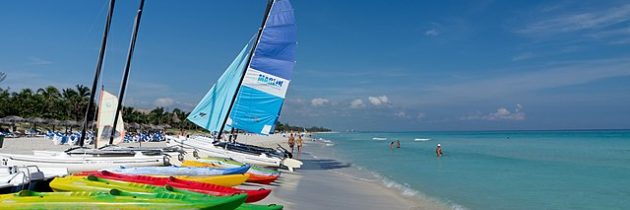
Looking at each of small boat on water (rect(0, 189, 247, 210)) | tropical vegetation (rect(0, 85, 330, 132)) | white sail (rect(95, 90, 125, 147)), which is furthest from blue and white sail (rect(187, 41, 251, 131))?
tropical vegetation (rect(0, 85, 330, 132))

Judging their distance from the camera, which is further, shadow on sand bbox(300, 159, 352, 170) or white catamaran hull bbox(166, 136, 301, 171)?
shadow on sand bbox(300, 159, 352, 170)

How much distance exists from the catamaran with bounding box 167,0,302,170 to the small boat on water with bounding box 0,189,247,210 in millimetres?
12363

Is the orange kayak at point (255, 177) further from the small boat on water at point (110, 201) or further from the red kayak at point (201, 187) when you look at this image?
the small boat on water at point (110, 201)

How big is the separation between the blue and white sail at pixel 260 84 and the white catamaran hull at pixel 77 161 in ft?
19.9

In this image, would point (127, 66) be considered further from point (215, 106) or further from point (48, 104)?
point (48, 104)

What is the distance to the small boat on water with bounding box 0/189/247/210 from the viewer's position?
6152mm

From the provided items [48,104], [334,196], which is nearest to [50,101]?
[48,104]

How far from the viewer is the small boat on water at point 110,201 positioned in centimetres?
615

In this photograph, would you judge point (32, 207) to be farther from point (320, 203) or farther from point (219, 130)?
point (219, 130)

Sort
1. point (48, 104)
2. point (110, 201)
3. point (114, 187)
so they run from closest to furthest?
point (110, 201), point (114, 187), point (48, 104)

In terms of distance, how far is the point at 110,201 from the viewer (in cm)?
628

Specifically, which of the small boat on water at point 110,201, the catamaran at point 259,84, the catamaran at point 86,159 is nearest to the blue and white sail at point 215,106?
the catamaran at point 259,84

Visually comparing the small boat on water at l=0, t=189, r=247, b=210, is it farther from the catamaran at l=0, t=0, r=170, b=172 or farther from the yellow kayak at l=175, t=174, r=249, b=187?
the catamaran at l=0, t=0, r=170, b=172

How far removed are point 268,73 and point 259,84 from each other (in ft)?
1.93
